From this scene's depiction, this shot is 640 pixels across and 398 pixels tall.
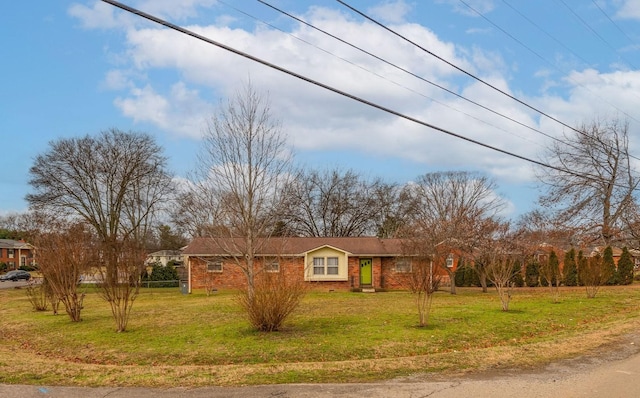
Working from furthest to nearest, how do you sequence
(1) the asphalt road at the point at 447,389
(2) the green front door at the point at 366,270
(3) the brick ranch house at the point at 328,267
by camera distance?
(2) the green front door at the point at 366,270 < (3) the brick ranch house at the point at 328,267 < (1) the asphalt road at the point at 447,389

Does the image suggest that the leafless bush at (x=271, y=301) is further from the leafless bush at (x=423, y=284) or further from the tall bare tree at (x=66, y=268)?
the tall bare tree at (x=66, y=268)

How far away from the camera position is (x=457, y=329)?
13.8 meters

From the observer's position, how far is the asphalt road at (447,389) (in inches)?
276

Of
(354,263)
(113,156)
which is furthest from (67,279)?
(113,156)

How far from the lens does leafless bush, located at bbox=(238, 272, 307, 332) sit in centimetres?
1305

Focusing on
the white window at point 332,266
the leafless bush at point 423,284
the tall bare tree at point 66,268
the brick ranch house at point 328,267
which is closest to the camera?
the leafless bush at point 423,284

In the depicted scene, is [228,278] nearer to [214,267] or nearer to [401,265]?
[214,267]

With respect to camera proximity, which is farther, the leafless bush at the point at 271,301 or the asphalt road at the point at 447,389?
the leafless bush at the point at 271,301

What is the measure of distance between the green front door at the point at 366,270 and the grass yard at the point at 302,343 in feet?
46.5

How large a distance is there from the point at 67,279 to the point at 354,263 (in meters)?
18.9

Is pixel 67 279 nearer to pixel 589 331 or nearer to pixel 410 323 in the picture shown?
pixel 410 323

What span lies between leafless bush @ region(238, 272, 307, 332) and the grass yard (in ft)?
1.17

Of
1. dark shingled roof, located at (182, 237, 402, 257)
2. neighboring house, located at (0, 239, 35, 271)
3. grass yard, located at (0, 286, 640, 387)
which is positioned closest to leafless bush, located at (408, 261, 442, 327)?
grass yard, located at (0, 286, 640, 387)

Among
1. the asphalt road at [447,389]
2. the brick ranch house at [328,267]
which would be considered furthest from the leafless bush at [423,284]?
the brick ranch house at [328,267]
